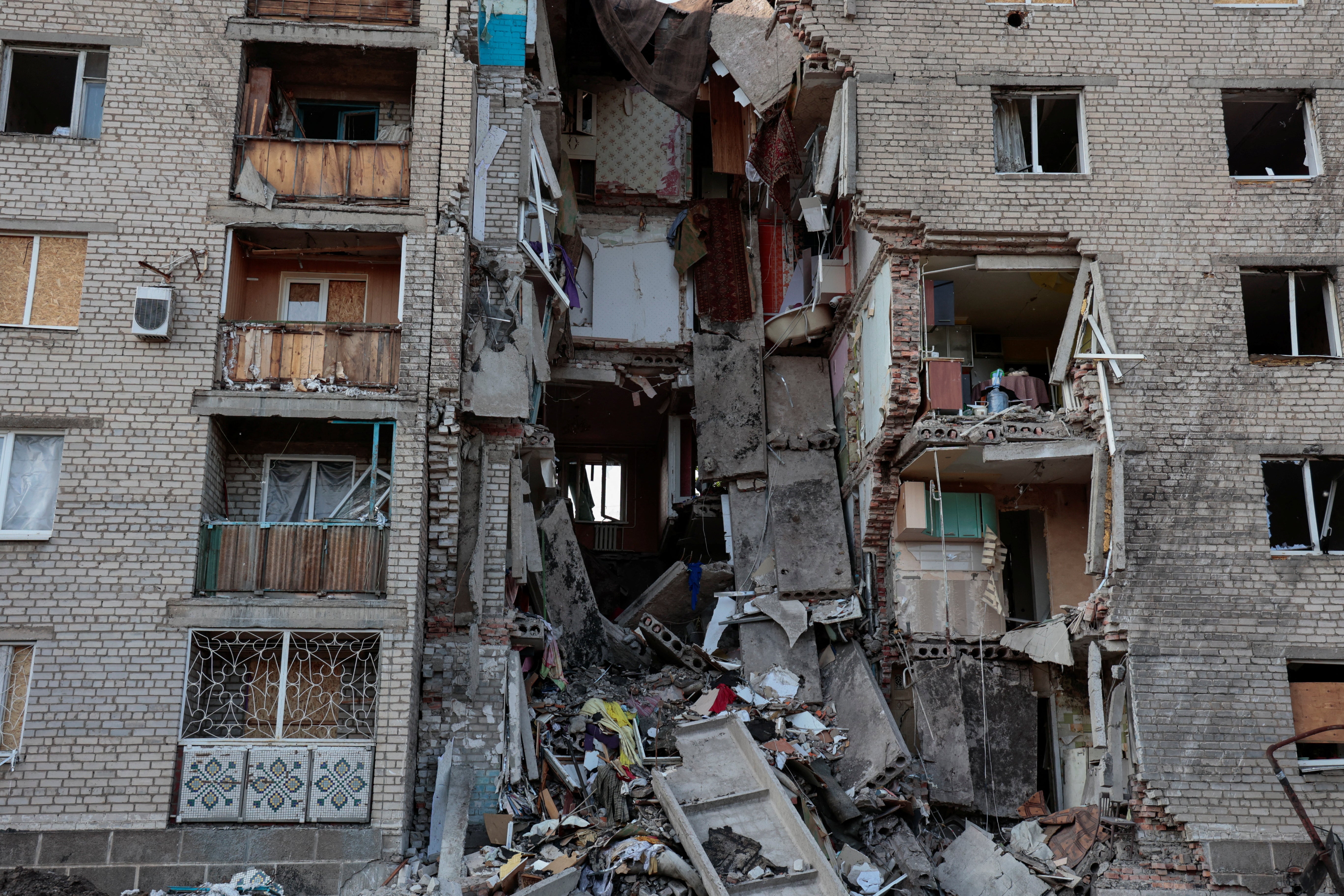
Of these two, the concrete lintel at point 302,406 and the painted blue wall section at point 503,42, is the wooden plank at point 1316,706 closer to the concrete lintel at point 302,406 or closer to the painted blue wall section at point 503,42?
the concrete lintel at point 302,406

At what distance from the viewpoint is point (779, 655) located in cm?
1731

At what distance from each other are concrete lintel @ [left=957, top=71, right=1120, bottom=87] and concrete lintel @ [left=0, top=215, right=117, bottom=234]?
39.9 ft

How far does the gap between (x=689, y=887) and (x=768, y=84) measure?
518 inches

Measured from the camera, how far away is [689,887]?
12.1 m

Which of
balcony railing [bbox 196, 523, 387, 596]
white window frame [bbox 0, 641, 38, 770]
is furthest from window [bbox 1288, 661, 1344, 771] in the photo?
white window frame [bbox 0, 641, 38, 770]

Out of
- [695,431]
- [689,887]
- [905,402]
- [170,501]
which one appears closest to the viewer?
[689,887]

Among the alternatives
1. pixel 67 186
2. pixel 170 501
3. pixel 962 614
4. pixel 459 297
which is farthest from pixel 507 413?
pixel 962 614

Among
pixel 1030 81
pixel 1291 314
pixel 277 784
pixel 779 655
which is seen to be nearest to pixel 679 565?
pixel 779 655

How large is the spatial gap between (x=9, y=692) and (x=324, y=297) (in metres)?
6.40

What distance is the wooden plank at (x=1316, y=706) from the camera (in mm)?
13711

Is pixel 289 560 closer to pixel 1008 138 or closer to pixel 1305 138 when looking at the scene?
pixel 1008 138

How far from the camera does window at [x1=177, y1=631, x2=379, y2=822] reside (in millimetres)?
12797

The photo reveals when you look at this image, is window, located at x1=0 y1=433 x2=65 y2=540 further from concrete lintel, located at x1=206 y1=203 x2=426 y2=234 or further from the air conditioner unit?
concrete lintel, located at x1=206 y1=203 x2=426 y2=234

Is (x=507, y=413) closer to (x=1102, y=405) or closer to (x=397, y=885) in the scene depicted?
(x=397, y=885)
